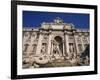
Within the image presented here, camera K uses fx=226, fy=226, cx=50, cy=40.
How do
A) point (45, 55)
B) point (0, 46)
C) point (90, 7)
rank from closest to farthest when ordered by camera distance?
point (0, 46) < point (45, 55) < point (90, 7)

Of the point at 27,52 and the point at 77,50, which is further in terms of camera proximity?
the point at 77,50

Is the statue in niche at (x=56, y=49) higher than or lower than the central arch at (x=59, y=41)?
lower

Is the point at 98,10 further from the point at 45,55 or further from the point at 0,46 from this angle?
the point at 0,46

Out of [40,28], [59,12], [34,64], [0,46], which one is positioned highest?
[59,12]

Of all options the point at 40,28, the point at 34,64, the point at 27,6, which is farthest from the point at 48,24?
the point at 34,64

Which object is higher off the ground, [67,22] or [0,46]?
[67,22]

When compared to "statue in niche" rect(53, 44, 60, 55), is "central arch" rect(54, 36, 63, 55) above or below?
above

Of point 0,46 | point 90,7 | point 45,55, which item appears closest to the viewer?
point 0,46
